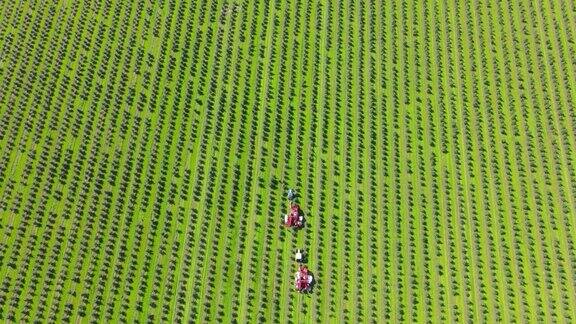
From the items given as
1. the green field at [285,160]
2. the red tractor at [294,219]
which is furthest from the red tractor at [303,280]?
the red tractor at [294,219]

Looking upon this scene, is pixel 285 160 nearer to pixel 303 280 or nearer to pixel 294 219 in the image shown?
pixel 294 219

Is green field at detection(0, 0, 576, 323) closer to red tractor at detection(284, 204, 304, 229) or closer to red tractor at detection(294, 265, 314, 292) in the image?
red tractor at detection(294, 265, 314, 292)

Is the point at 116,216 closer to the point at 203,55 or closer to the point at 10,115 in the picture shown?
the point at 10,115

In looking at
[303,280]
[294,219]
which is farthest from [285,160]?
[303,280]

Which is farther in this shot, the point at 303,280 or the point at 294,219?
the point at 294,219

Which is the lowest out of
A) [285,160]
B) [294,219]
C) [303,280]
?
[303,280]

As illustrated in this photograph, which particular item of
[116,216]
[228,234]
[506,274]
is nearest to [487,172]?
[506,274]
